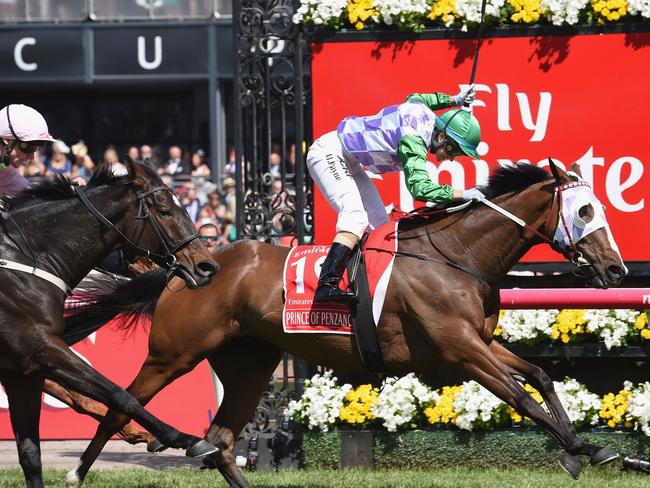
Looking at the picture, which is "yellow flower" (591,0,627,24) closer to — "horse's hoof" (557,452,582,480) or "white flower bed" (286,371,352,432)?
"white flower bed" (286,371,352,432)

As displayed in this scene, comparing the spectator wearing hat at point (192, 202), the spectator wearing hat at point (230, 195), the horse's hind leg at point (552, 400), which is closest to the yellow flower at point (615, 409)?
the horse's hind leg at point (552, 400)

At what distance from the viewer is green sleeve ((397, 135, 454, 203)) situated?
19.6 ft

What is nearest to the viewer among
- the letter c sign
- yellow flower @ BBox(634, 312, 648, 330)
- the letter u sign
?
yellow flower @ BBox(634, 312, 648, 330)

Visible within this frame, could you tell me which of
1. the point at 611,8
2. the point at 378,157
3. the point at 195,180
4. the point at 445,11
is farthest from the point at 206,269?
the point at 195,180

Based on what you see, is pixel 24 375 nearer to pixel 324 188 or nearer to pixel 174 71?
pixel 324 188

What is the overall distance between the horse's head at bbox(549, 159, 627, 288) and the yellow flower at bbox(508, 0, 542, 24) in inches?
71.9

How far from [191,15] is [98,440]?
12.3 metres

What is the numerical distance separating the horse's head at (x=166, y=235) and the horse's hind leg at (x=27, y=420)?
85 cm

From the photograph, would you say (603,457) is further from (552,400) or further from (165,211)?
(165,211)

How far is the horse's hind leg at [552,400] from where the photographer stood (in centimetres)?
579

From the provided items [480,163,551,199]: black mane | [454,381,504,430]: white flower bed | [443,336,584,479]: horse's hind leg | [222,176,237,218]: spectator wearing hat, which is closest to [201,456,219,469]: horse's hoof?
[443,336,584,479]: horse's hind leg

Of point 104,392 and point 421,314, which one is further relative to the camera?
point 421,314

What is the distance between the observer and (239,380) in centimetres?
682

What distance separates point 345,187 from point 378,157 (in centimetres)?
25
